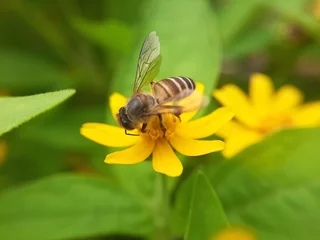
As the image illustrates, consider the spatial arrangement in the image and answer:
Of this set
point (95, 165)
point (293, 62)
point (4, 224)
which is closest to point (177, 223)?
point (4, 224)

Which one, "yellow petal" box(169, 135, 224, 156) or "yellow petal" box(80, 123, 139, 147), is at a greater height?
"yellow petal" box(80, 123, 139, 147)

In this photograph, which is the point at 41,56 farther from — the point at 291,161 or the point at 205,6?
the point at 291,161

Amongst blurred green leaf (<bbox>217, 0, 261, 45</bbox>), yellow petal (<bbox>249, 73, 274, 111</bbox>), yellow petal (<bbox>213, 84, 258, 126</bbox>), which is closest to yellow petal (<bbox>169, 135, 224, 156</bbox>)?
yellow petal (<bbox>213, 84, 258, 126</bbox>)

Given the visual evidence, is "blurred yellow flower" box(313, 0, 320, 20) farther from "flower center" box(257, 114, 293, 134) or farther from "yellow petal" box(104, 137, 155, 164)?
"yellow petal" box(104, 137, 155, 164)

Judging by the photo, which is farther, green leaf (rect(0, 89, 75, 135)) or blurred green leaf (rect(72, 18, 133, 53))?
blurred green leaf (rect(72, 18, 133, 53))

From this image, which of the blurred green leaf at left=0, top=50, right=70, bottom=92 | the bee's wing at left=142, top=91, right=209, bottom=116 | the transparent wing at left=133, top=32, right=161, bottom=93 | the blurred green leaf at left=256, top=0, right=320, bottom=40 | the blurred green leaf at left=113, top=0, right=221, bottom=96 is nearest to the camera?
the bee's wing at left=142, top=91, right=209, bottom=116

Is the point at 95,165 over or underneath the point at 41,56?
underneath

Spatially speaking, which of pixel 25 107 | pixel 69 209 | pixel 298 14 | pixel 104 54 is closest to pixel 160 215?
pixel 69 209
